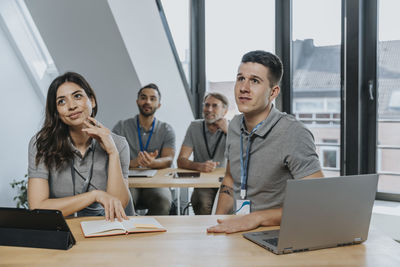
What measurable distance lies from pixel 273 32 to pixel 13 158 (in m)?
3.13

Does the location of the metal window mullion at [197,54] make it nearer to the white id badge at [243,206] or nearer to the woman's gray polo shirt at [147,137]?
the woman's gray polo shirt at [147,137]

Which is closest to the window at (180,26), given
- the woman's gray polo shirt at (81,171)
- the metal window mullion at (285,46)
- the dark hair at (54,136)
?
the metal window mullion at (285,46)

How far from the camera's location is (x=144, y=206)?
359cm

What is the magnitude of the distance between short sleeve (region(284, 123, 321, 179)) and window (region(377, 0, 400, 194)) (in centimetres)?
207

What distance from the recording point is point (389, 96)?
3.60 meters

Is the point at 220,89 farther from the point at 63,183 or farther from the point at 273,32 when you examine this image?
the point at 63,183

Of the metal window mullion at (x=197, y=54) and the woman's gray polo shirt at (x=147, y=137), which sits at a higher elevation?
the metal window mullion at (x=197, y=54)

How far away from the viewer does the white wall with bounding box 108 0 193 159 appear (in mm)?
3797

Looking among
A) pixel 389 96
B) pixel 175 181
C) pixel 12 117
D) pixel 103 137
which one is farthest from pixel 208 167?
pixel 12 117

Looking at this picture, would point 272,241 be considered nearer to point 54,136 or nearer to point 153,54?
point 54,136

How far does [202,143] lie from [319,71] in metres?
1.36

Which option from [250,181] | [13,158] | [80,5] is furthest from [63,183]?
[13,158]

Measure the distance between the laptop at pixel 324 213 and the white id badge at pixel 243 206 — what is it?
19.7 inches

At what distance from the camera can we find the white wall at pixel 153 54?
380 cm
